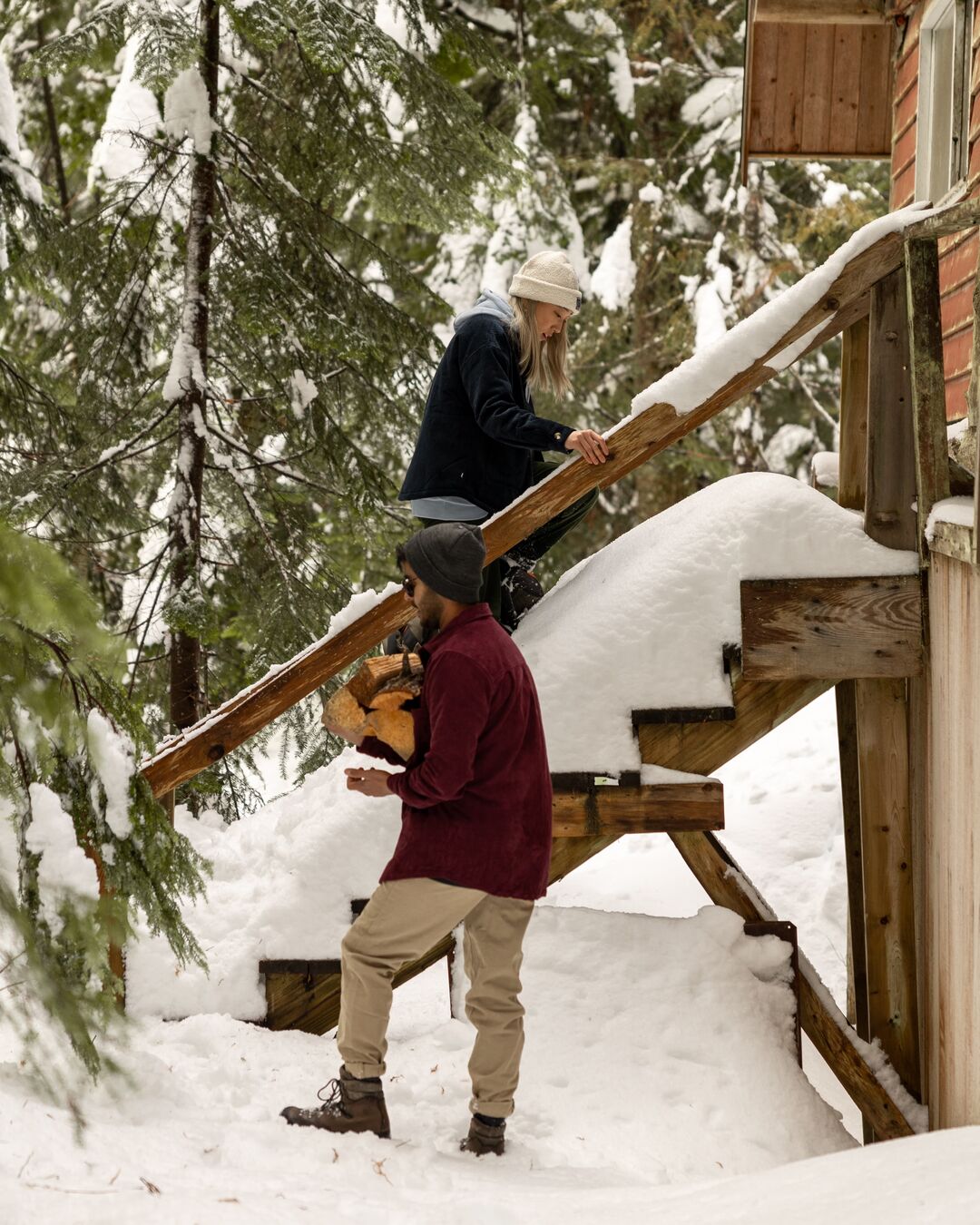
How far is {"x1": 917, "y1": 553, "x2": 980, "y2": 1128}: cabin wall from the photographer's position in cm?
395

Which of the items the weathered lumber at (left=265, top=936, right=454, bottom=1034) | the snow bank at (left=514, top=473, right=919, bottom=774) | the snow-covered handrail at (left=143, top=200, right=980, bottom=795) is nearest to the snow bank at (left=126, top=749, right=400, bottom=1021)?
the weathered lumber at (left=265, top=936, right=454, bottom=1034)

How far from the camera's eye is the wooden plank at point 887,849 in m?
4.95

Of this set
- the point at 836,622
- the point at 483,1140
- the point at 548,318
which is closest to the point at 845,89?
the point at 548,318

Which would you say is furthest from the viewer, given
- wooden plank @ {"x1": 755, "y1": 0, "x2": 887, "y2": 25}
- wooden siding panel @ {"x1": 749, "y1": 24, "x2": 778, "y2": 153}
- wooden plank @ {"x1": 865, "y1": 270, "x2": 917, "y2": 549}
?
wooden siding panel @ {"x1": 749, "y1": 24, "x2": 778, "y2": 153}

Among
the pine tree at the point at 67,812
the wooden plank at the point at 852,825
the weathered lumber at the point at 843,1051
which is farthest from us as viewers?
the wooden plank at the point at 852,825

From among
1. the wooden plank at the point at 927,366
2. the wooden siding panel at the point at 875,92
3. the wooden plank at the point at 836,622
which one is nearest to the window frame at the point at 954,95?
the wooden plank at the point at 927,366

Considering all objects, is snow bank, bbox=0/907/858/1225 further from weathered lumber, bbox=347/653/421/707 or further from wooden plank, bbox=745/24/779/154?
wooden plank, bbox=745/24/779/154

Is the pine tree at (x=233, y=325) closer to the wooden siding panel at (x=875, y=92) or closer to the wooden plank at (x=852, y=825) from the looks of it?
the wooden siding panel at (x=875, y=92)

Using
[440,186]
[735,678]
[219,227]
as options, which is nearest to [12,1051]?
[735,678]

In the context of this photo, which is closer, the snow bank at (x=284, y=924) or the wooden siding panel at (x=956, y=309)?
the snow bank at (x=284, y=924)

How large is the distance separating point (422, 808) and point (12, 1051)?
4.94 feet

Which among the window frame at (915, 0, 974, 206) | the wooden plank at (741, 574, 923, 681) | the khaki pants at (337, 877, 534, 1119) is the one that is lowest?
the khaki pants at (337, 877, 534, 1119)

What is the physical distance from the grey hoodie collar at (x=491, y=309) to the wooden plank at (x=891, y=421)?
1391mm

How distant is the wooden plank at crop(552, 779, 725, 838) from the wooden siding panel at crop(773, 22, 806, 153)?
502 cm
